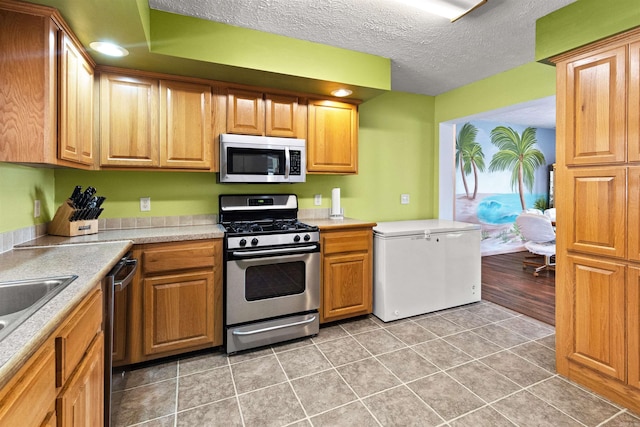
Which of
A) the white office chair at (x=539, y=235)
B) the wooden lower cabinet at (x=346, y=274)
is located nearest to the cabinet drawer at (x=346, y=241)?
the wooden lower cabinet at (x=346, y=274)

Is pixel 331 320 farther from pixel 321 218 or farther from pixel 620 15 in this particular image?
pixel 620 15

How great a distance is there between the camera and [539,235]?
15.1 ft

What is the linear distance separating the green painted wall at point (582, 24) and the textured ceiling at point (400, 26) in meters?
0.09

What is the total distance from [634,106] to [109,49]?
307 cm

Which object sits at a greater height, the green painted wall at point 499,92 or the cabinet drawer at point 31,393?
the green painted wall at point 499,92

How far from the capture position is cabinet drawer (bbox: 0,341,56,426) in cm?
69

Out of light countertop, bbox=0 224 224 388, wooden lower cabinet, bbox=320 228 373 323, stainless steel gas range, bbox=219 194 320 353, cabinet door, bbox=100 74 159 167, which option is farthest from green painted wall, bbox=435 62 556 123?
cabinet door, bbox=100 74 159 167

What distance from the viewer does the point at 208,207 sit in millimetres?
2928

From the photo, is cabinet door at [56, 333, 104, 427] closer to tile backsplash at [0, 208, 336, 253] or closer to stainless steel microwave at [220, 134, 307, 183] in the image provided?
tile backsplash at [0, 208, 336, 253]

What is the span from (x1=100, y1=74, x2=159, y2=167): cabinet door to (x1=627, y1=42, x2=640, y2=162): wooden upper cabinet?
300 cm

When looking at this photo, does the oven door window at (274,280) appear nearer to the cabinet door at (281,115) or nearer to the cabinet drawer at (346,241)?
the cabinet drawer at (346,241)

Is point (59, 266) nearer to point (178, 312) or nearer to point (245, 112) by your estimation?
point (178, 312)

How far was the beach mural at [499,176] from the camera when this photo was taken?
548 centimetres

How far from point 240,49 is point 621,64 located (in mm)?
2330
